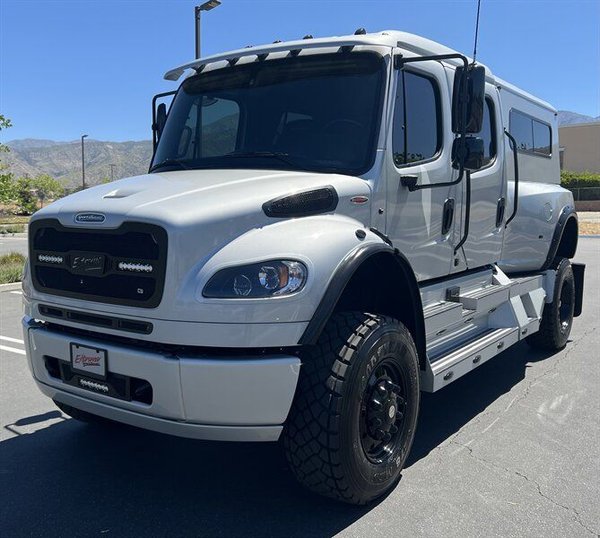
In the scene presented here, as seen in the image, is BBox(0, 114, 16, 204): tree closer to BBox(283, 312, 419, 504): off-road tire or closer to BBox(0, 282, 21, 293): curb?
BBox(0, 282, 21, 293): curb

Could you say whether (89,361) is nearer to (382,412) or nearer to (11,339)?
(382,412)

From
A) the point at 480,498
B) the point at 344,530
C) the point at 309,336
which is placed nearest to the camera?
the point at 309,336

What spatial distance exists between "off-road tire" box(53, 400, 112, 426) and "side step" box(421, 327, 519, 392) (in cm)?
228

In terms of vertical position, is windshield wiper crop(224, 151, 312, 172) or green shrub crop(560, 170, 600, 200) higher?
windshield wiper crop(224, 151, 312, 172)

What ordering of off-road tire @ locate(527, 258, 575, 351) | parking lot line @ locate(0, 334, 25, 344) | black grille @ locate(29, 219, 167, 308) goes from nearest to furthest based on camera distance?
black grille @ locate(29, 219, 167, 308), off-road tire @ locate(527, 258, 575, 351), parking lot line @ locate(0, 334, 25, 344)

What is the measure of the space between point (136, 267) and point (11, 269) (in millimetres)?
10784

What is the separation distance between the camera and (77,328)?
322 centimetres

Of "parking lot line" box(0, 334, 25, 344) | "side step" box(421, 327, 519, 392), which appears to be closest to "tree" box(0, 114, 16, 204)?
"parking lot line" box(0, 334, 25, 344)

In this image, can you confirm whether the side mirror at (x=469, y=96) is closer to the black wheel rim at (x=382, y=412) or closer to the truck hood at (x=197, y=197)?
the truck hood at (x=197, y=197)

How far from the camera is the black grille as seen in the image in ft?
9.36

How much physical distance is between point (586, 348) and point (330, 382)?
4.94 m

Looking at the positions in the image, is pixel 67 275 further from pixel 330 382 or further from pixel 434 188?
pixel 434 188

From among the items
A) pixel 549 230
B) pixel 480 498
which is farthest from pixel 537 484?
pixel 549 230

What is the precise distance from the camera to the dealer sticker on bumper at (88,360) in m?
3.02
